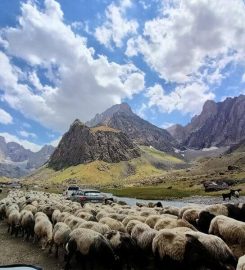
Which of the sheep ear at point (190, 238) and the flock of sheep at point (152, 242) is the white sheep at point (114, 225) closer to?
the flock of sheep at point (152, 242)

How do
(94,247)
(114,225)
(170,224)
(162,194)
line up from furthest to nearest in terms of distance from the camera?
(162,194) < (114,225) < (170,224) < (94,247)

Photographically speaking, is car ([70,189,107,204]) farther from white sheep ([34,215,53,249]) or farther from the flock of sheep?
white sheep ([34,215,53,249])

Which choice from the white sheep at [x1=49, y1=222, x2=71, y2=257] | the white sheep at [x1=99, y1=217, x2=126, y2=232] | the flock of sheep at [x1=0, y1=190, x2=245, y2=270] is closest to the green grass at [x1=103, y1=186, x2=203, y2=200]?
the flock of sheep at [x1=0, y1=190, x2=245, y2=270]

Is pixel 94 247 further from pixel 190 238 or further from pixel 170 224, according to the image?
pixel 170 224

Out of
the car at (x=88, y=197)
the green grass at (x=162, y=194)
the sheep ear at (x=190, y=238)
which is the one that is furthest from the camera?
the green grass at (x=162, y=194)

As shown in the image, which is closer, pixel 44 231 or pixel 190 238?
pixel 190 238

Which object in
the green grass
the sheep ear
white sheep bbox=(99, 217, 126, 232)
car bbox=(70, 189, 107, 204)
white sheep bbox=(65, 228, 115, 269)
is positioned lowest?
white sheep bbox=(65, 228, 115, 269)

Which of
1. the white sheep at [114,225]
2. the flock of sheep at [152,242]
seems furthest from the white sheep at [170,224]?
the white sheep at [114,225]

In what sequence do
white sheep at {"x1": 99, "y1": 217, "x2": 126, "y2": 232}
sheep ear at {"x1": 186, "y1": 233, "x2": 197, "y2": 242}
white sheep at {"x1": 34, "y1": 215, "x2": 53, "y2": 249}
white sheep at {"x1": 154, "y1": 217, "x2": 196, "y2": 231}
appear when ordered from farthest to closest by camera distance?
white sheep at {"x1": 34, "y1": 215, "x2": 53, "y2": 249} → white sheep at {"x1": 99, "y1": 217, "x2": 126, "y2": 232} → white sheep at {"x1": 154, "y1": 217, "x2": 196, "y2": 231} → sheep ear at {"x1": 186, "y1": 233, "x2": 197, "y2": 242}

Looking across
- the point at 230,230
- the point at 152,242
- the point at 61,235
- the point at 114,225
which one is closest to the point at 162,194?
the point at 114,225

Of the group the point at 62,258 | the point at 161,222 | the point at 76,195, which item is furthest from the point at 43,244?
the point at 76,195

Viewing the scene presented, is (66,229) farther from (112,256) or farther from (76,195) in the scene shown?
(76,195)

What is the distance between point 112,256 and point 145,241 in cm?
173

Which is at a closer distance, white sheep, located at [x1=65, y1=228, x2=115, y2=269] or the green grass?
white sheep, located at [x1=65, y1=228, x2=115, y2=269]
